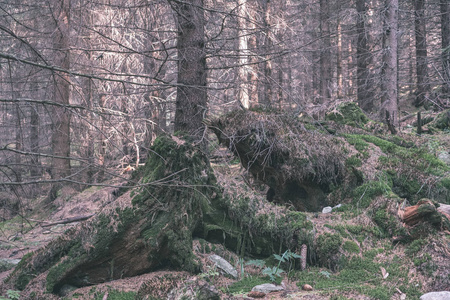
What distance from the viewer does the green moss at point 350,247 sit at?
5090 millimetres

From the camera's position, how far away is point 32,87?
4.88m

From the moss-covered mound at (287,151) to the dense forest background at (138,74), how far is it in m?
0.41

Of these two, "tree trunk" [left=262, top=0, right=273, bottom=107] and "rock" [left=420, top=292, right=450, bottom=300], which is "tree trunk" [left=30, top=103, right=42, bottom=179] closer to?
"tree trunk" [left=262, top=0, right=273, bottom=107]

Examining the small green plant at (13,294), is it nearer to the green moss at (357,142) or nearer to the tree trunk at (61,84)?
the tree trunk at (61,84)

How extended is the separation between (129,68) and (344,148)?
719 cm

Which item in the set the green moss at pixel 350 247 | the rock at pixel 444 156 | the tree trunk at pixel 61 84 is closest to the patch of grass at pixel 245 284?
the green moss at pixel 350 247

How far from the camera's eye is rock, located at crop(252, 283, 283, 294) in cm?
434

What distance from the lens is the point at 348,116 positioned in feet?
29.5

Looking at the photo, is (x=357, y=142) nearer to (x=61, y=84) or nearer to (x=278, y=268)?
(x=278, y=268)

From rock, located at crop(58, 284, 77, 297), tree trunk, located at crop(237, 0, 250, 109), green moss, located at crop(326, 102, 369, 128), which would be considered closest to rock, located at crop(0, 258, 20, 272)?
rock, located at crop(58, 284, 77, 297)

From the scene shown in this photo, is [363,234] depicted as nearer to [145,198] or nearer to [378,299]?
[378,299]

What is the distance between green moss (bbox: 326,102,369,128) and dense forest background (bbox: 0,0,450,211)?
0.85 feet

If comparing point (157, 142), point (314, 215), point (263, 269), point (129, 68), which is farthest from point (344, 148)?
point (129, 68)

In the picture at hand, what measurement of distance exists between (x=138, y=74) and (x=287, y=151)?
3288 millimetres
